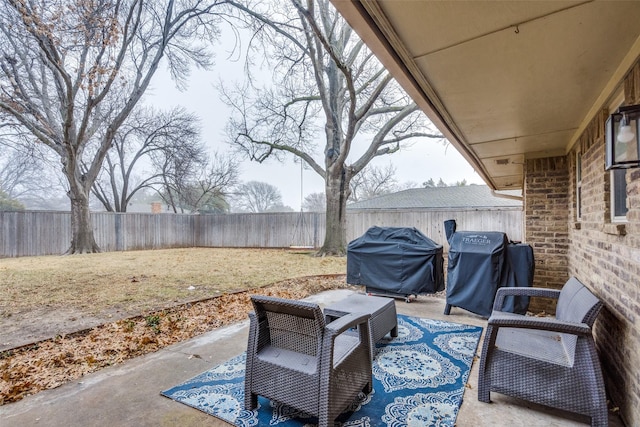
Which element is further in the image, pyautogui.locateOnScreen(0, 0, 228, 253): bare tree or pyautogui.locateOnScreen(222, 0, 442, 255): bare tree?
pyautogui.locateOnScreen(222, 0, 442, 255): bare tree

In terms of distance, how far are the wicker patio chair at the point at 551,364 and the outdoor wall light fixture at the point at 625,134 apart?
0.92 m

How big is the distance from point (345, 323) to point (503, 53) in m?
1.91

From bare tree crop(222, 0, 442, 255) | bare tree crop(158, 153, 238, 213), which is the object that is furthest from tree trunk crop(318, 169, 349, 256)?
bare tree crop(158, 153, 238, 213)

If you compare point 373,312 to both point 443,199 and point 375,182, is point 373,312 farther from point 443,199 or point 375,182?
point 375,182

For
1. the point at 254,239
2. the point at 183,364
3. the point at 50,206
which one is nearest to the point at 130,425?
the point at 183,364

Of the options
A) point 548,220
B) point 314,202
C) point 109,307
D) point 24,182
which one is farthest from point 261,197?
point 548,220

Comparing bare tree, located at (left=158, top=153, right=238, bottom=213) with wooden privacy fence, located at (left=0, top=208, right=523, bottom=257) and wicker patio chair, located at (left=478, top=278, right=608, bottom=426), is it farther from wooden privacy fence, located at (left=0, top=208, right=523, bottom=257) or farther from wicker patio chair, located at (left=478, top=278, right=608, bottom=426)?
wicker patio chair, located at (left=478, top=278, right=608, bottom=426)

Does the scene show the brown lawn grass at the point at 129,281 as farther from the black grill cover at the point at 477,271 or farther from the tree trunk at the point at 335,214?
the black grill cover at the point at 477,271

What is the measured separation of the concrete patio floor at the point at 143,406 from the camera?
2.02 metres

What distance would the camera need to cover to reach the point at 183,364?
9.31 feet

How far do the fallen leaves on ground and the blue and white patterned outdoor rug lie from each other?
37.8 inches

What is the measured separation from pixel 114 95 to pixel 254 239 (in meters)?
8.82

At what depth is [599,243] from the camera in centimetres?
273

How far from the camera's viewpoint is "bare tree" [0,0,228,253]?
23.3 ft
